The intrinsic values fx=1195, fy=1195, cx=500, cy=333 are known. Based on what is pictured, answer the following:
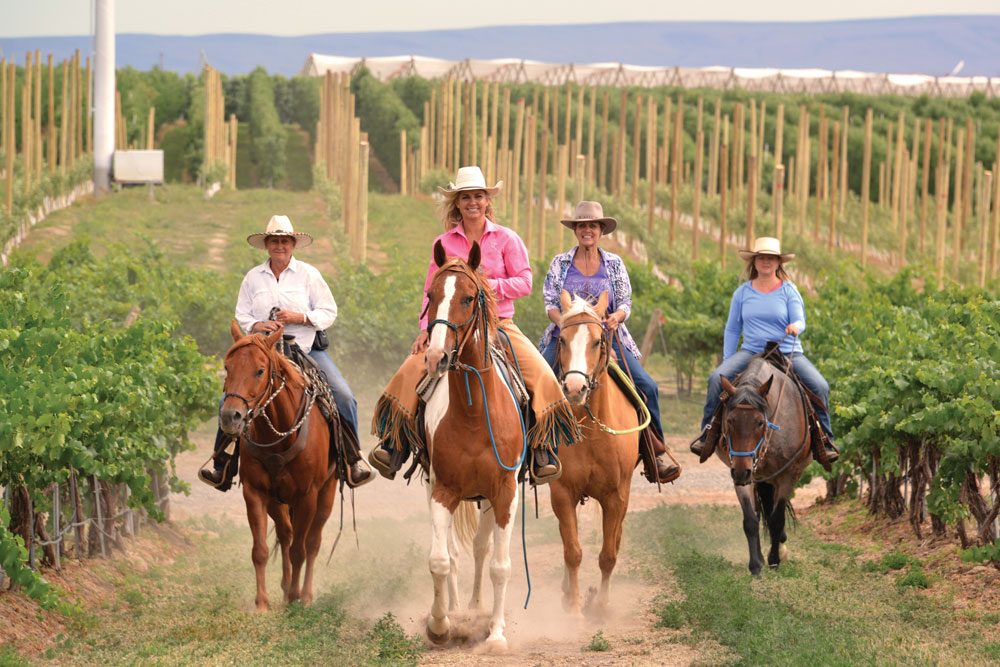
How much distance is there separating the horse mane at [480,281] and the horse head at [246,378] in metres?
1.32

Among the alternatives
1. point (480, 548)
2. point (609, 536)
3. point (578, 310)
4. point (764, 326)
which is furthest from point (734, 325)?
point (480, 548)

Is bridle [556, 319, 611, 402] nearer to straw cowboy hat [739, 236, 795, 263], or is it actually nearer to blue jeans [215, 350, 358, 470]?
blue jeans [215, 350, 358, 470]

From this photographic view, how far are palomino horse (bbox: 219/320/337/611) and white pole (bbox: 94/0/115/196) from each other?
1296 inches

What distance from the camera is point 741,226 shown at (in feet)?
115

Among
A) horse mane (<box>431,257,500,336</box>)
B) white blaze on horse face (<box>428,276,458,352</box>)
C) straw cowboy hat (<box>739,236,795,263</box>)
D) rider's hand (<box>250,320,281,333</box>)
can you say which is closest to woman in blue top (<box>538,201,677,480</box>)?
straw cowboy hat (<box>739,236,795,263</box>)

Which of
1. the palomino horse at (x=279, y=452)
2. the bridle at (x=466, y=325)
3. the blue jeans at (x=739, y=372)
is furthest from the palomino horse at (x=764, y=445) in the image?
the palomino horse at (x=279, y=452)

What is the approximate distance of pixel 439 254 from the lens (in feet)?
20.9

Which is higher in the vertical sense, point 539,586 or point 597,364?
point 597,364

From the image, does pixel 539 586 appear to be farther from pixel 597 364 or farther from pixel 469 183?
pixel 469 183

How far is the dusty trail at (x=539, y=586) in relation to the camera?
678 cm

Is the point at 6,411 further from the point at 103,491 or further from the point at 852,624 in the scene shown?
the point at 852,624

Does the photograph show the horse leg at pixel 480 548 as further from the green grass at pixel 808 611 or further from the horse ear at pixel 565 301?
the horse ear at pixel 565 301

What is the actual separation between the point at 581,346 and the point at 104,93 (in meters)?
35.2

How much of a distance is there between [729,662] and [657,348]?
14.9 m
